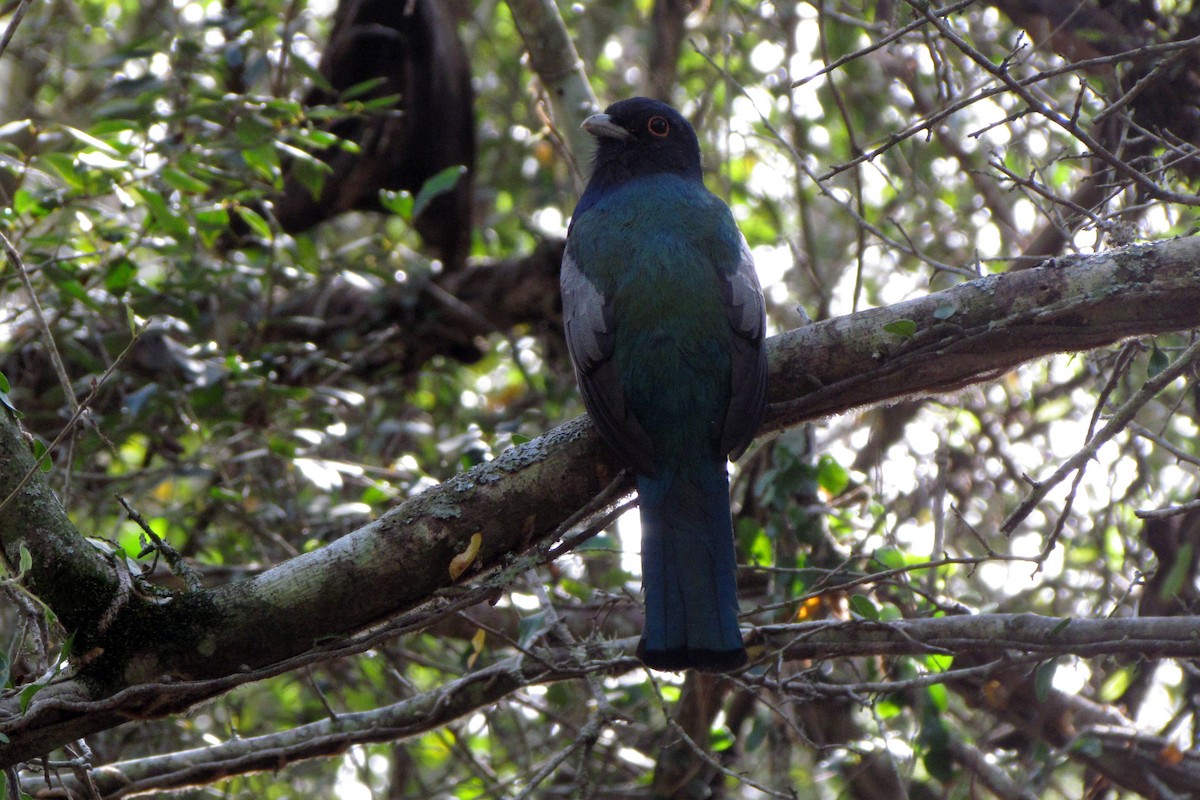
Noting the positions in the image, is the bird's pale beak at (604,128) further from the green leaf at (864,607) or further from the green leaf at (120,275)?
the green leaf at (864,607)

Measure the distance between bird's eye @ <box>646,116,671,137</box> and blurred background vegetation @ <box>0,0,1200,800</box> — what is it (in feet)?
1.24

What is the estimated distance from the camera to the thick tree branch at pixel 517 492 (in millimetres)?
2746

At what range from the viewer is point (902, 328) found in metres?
3.03

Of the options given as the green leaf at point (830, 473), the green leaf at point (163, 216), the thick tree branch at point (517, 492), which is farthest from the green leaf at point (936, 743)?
the green leaf at point (163, 216)

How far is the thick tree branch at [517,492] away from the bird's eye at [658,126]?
172 cm

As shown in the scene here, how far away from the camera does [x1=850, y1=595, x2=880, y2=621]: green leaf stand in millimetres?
3436

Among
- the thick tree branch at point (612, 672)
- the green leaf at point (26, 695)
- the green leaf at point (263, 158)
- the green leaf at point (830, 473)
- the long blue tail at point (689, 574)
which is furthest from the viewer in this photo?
the green leaf at point (263, 158)

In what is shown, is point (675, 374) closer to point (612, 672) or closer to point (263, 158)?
point (612, 672)

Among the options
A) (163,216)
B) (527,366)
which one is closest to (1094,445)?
(163,216)

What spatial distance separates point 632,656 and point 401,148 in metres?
3.71

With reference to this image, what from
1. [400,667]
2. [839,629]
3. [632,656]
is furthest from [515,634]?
[839,629]

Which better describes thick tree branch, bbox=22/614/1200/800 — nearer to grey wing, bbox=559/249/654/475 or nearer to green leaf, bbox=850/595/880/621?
green leaf, bbox=850/595/880/621

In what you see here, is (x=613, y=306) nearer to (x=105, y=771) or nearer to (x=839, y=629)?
(x=839, y=629)

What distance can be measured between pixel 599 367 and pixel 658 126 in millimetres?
1626
